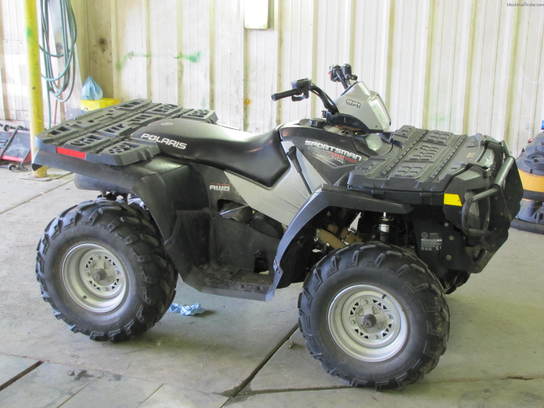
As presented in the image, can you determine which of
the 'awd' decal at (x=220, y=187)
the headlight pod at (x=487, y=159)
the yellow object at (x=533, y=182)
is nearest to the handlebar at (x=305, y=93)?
the 'awd' decal at (x=220, y=187)

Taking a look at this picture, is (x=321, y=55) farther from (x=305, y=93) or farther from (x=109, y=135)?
(x=109, y=135)

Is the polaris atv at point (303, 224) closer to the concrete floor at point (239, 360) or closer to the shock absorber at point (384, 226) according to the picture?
the shock absorber at point (384, 226)

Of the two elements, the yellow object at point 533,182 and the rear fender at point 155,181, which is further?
the yellow object at point 533,182

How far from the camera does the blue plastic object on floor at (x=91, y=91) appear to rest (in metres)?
8.81

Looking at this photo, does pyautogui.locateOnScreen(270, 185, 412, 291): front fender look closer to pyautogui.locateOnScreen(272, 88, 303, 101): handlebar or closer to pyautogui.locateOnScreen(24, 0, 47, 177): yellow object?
pyautogui.locateOnScreen(272, 88, 303, 101): handlebar

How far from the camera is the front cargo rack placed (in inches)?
152

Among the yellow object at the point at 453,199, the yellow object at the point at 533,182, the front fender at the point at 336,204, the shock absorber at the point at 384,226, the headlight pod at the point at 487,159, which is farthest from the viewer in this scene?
the yellow object at the point at 533,182

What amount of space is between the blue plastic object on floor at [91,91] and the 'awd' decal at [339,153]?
5.66 m

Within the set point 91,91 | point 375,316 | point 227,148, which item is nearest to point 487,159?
point 375,316

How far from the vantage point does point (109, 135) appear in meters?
4.14

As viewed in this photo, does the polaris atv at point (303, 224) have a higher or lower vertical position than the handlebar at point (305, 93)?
lower

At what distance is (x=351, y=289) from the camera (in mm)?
3480

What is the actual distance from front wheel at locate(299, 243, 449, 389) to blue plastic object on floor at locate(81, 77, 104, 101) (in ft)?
19.8

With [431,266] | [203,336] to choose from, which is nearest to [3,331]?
[203,336]
